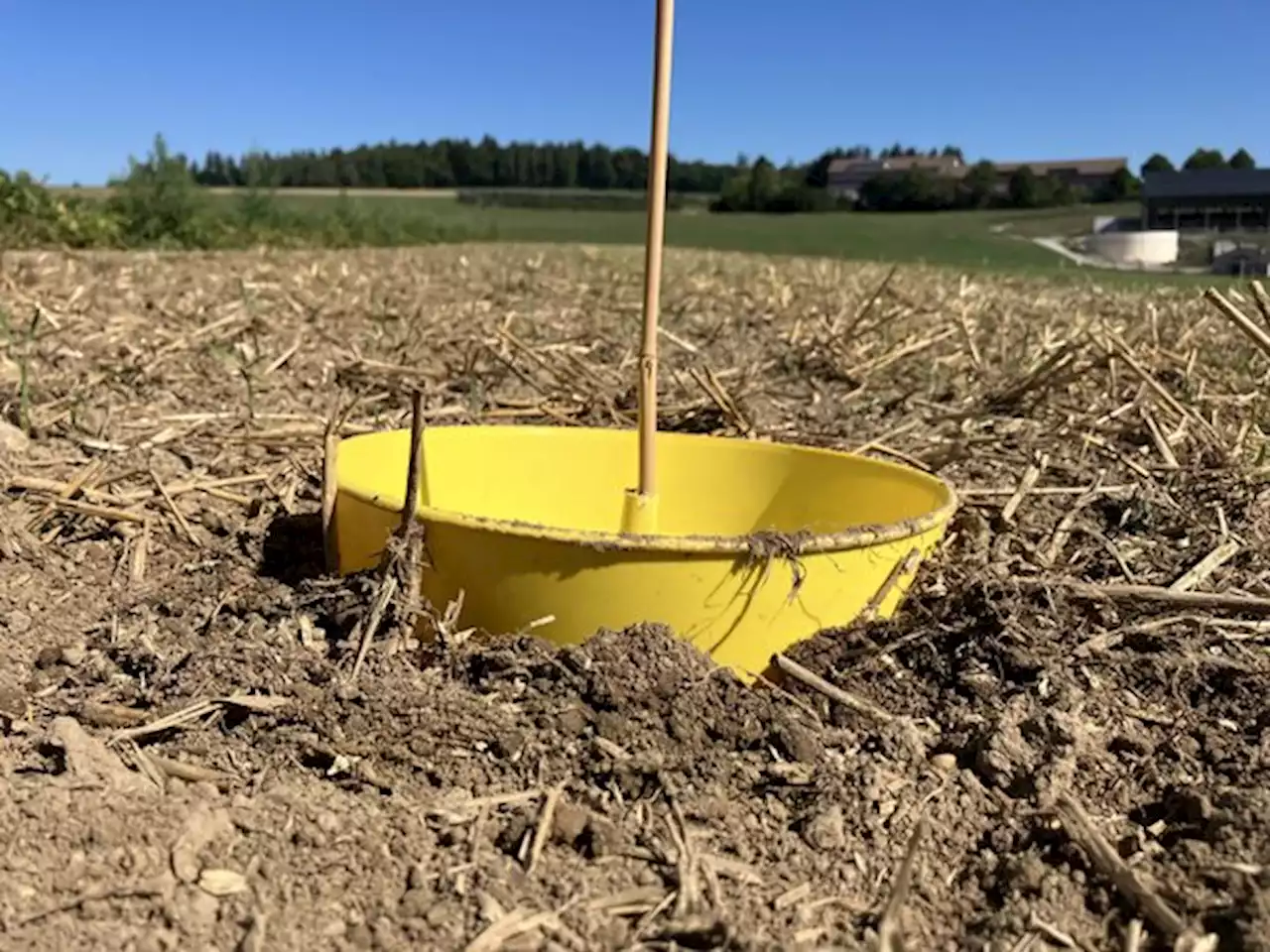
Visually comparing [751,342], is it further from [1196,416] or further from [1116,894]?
[1116,894]

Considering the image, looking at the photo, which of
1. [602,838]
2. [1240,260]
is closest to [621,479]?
[602,838]

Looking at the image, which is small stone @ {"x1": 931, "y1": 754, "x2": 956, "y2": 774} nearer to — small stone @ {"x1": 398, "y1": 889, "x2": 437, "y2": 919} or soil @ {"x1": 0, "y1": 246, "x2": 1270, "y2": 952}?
soil @ {"x1": 0, "y1": 246, "x2": 1270, "y2": 952}

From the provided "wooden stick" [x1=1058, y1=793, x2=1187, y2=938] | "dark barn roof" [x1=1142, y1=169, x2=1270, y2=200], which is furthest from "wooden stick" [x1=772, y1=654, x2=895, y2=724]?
"dark barn roof" [x1=1142, y1=169, x2=1270, y2=200]

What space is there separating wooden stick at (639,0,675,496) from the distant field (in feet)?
35.8

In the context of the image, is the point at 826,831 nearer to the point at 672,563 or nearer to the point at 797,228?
the point at 672,563

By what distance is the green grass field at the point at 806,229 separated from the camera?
15977 millimetres

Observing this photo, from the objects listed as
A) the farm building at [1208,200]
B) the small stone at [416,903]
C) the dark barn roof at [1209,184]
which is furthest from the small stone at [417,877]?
the dark barn roof at [1209,184]

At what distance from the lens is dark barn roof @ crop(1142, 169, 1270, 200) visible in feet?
65.7

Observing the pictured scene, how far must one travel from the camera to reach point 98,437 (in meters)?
2.49

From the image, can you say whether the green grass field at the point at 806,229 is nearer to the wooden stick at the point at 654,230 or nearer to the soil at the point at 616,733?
the soil at the point at 616,733

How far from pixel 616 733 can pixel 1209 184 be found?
22320 millimetres

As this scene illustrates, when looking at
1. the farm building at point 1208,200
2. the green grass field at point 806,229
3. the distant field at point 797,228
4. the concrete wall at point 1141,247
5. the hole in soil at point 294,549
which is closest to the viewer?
the hole in soil at point 294,549

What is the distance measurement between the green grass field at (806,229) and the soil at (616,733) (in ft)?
38.7

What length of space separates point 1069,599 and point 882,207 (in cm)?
2884
